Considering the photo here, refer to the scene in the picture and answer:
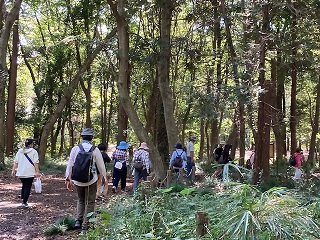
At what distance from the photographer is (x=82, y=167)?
23.5ft

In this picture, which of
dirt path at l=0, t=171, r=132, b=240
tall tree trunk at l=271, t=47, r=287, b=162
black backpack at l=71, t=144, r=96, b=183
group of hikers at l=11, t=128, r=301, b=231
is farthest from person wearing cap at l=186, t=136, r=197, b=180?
black backpack at l=71, t=144, r=96, b=183

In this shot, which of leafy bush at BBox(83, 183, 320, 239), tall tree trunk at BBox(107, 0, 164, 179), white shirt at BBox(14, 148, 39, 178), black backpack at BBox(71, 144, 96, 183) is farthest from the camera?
tall tree trunk at BBox(107, 0, 164, 179)

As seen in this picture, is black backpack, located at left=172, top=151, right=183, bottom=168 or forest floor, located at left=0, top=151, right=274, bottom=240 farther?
black backpack, located at left=172, top=151, right=183, bottom=168

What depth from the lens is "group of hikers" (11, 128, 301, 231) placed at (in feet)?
23.7

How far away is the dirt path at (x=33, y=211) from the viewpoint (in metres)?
7.91

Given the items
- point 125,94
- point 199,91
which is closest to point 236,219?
point 199,91

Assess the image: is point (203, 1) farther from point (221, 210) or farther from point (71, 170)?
point (221, 210)

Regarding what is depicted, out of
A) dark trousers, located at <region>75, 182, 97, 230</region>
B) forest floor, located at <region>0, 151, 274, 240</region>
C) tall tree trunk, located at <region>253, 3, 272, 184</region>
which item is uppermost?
tall tree trunk, located at <region>253, 3, 272, 184</region>

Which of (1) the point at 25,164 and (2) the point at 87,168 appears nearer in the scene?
(2) the point at 87,168

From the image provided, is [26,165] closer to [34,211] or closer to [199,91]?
[34,211]

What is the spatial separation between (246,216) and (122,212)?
3.25m

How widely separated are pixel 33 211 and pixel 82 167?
3828 mm

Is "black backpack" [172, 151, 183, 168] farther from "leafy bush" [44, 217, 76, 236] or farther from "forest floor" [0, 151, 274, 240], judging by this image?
"leafy bush" [44, 217, 76, 236]

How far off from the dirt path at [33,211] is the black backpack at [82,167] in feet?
3.42
